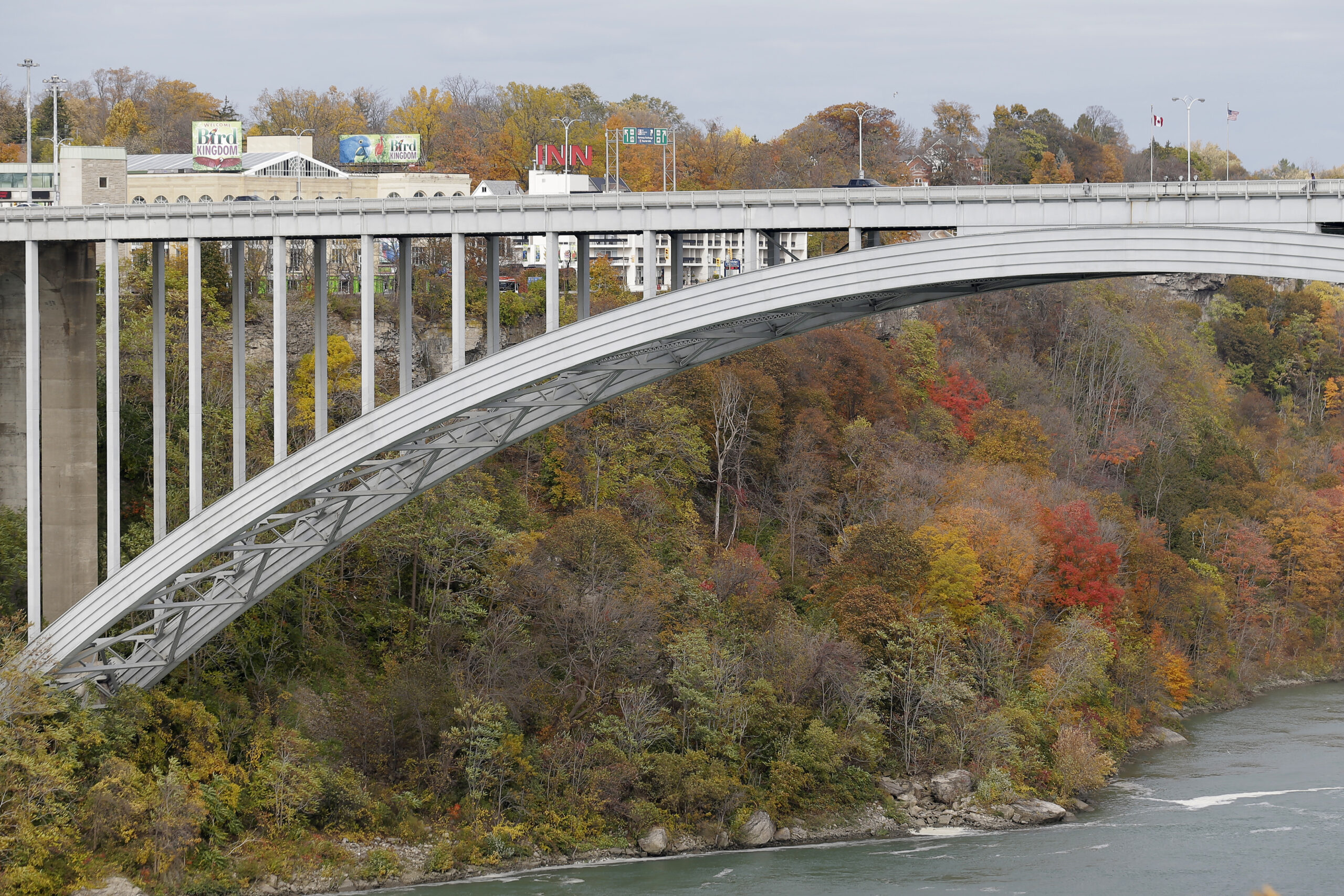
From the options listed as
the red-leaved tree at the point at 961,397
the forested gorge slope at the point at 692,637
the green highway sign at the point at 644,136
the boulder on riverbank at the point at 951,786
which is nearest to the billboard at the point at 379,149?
the green highway sign at the point at 644,136

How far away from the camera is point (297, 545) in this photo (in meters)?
21.5

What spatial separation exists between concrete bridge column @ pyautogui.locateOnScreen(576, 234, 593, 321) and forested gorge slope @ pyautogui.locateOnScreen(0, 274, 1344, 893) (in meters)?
8.64

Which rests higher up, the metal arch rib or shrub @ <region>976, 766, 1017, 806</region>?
the metal arch rib

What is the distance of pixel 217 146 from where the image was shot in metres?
34.9

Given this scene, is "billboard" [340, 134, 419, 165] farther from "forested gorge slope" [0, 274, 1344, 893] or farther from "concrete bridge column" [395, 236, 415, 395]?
"concrete bridge column" [395, 236, 415, 395]

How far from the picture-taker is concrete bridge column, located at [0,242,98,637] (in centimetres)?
2208

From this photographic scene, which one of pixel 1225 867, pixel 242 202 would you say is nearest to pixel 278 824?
pixel 242 202

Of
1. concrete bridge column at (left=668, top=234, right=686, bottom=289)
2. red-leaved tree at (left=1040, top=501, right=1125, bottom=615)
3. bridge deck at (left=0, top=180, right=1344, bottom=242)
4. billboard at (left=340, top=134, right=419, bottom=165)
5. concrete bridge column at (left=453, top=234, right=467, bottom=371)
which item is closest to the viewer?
bridge deck at (left=0, top=180, right=1344, bottom=242)

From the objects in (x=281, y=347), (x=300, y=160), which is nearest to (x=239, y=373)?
(x=281, y=347)

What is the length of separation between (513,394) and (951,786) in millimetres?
12667

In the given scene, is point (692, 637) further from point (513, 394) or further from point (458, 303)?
point (458, 303)

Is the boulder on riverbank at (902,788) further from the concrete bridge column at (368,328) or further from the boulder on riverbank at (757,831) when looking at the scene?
the concrete bridge column at (368,328)

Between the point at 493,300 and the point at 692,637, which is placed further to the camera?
the point at 692,637

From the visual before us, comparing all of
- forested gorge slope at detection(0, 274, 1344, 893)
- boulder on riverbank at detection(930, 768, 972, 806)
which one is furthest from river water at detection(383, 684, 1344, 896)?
boulder on riverbank at detection(930, 768, 972, 806)
